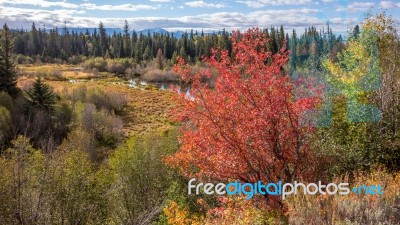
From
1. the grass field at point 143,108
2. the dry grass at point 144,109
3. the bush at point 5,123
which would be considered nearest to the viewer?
the bush at point 5,123

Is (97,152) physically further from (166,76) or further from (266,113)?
(166,76)

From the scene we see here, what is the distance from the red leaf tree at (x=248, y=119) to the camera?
9094 mm

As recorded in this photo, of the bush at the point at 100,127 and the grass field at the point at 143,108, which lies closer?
the bush at the point at 100,127

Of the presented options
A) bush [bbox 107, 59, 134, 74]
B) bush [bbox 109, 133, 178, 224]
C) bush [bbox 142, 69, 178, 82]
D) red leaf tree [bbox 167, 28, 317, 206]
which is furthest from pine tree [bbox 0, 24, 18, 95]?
bush [bbox 107, 59, 134, 74]

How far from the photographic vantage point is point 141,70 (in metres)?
113

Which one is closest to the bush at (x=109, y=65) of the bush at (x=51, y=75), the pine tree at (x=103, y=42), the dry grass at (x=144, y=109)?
the pine tree at (x=103, y=42)

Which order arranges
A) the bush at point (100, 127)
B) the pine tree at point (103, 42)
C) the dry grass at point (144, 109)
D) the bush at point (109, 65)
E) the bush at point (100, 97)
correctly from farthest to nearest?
the pine tree at point (103, 42) < the bush at point (109, 65) < the bush at point (100, 97) < the dry grass at point (144, 109) < the bush at point (100, 127)

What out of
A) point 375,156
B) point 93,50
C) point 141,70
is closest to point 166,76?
point 141,70

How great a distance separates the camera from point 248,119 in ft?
30.0

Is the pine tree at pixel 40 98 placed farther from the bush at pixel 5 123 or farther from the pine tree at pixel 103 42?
the pine tree at pixel 103 42

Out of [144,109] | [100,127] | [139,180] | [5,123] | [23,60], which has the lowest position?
[144,109]

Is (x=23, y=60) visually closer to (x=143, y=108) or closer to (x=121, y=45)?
(x=121, y=45)

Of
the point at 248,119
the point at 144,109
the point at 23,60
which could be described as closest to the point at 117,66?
the point at 23,60

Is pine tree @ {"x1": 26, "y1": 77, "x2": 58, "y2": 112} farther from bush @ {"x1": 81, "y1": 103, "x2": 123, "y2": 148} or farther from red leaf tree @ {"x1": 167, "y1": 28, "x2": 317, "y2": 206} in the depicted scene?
red leaf tree @ {"x1": 167, "y1": 28, "x2": 317, "y2": 206}
